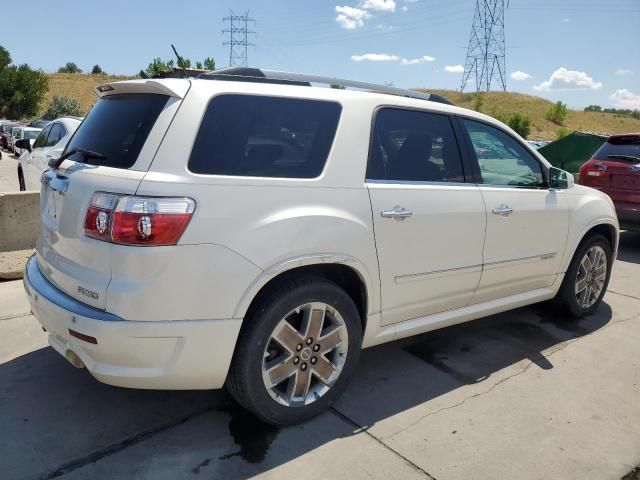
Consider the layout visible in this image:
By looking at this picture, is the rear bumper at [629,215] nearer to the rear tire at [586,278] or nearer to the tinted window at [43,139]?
the rear tire at [586,278]

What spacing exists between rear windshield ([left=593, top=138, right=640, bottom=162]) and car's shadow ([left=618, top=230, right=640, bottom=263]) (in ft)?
4.49

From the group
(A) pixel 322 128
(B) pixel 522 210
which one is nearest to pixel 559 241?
(B) pixel 522 210

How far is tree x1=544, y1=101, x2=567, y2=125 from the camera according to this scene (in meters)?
67.1

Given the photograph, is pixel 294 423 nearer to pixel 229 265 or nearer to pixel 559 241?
pixel 229 265

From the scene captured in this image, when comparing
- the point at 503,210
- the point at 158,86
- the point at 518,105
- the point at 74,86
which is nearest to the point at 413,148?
the point at 503,210

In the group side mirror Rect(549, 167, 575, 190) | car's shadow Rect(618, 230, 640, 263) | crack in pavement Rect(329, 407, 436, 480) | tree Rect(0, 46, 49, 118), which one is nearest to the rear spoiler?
crack in pavement Rect(329, 407, 436, 480)

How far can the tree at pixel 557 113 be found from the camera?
67.1 meters

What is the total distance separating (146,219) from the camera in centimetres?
242

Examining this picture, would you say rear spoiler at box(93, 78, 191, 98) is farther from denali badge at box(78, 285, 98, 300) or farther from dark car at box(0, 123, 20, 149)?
dark car at box(0, 123, 20, 149)

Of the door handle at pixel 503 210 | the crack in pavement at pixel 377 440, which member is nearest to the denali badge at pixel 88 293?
the crack in pavement at pixel 377 440

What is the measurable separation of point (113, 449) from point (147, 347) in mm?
680

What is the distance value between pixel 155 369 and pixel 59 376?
51.8 inches

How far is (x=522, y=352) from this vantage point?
4230 mm

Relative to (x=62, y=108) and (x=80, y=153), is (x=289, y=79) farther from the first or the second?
(x=62, y=108)
